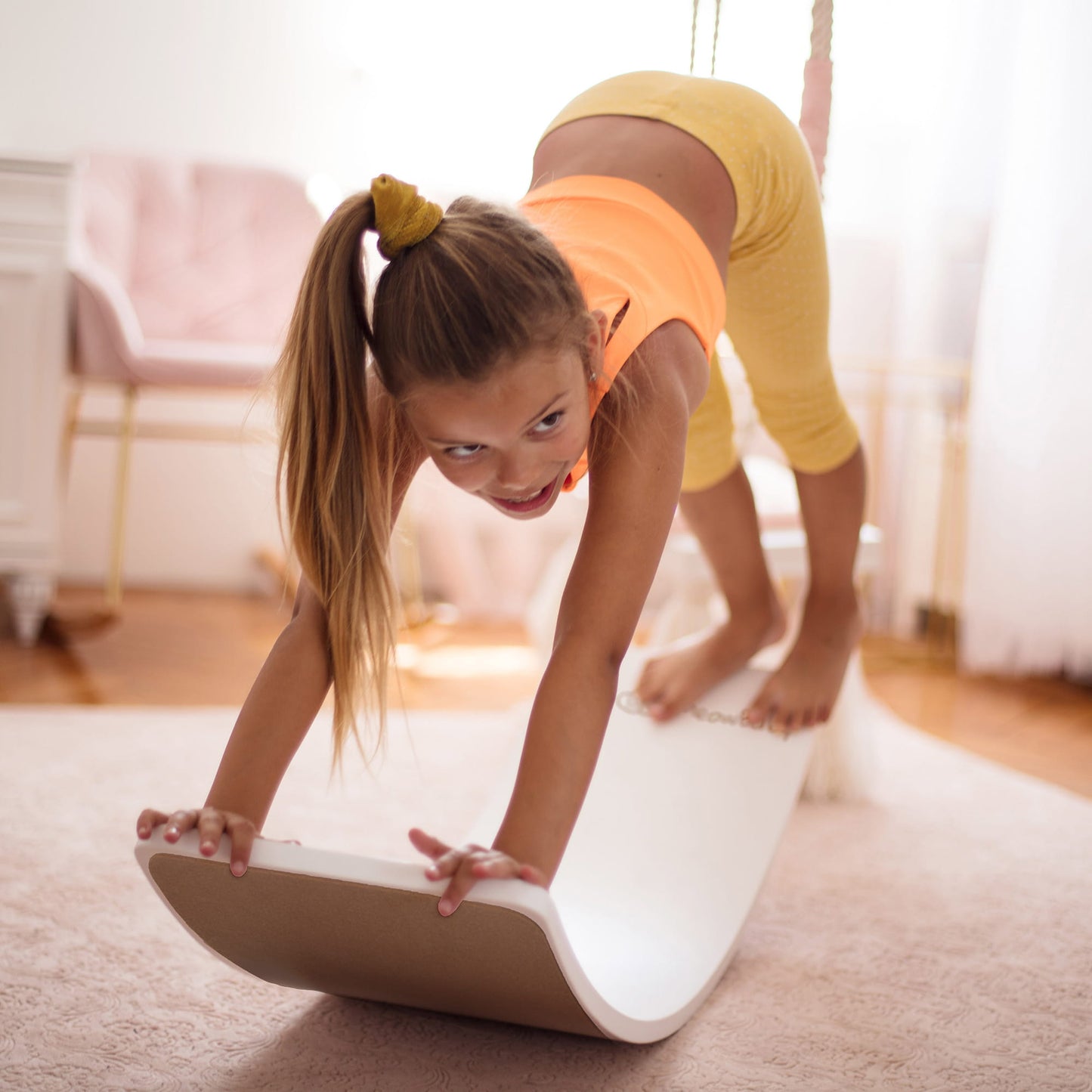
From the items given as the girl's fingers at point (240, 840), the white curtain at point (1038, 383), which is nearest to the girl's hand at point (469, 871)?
the girl's fingers at point (240, 840)

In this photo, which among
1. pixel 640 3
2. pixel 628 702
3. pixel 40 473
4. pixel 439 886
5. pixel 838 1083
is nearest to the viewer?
pixel 439 886

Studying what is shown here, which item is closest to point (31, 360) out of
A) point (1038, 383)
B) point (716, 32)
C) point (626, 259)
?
point (716, 32)

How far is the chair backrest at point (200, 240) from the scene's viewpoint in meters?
2.35

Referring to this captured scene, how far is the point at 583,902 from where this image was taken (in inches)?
40.3

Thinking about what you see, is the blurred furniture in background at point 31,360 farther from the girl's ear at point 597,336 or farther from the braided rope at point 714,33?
the girl's ear at point 597,336

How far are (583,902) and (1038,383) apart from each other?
1408mm

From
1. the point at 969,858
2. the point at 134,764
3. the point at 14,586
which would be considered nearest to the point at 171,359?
the point at 14,586

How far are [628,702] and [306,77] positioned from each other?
186 cm

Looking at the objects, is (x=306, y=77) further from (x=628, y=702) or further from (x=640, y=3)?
(x=628, y=702)

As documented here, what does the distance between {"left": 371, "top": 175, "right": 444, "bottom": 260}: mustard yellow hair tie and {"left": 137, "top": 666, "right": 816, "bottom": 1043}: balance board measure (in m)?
0.38

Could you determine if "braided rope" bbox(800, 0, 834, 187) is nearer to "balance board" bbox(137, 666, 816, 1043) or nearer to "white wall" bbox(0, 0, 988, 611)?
"balance board" bbox(137, 666, 816, 1043)

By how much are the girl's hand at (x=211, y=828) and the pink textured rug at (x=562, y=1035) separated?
168mm

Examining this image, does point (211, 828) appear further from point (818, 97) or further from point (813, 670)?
point (818, 97)

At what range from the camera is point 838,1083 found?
2.63 ft
